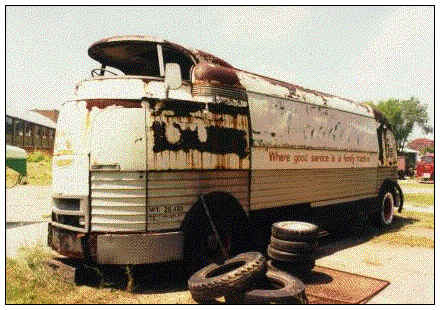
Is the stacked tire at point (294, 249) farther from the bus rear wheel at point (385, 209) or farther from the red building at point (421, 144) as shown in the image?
the red building at point (421, 144)

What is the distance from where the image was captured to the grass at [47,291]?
14.7ft

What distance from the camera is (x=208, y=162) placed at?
205 inches

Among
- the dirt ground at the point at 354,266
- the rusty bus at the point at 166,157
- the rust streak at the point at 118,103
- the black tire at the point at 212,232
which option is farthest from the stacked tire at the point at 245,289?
the rust streak at the point at 118,103

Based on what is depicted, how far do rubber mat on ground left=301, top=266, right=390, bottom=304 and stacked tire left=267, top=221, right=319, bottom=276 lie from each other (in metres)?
0.28

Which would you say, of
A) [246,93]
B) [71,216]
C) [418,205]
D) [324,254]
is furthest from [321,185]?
[418,205]

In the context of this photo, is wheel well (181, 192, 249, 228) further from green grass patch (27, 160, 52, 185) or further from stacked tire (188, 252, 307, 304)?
green grass patch (27, 160, 52, 185)

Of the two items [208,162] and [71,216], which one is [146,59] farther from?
[71,216]

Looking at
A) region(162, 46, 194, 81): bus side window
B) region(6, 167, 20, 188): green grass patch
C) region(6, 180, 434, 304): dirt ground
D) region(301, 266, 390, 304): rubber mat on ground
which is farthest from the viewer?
region(6, 167, 20, 188): green grass patch

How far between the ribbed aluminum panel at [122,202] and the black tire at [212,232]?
67 cm

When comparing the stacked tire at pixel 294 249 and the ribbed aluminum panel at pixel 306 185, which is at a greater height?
the ribbed aluminum panel at pixel 306 185

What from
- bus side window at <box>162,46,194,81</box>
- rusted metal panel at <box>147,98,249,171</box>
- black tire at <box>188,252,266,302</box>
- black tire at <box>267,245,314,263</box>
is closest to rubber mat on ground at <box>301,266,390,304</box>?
black tire at <box>267,245,314,263</box>

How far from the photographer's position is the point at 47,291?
470 cm

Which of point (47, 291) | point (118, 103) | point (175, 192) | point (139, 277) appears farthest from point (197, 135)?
point (47, 291)

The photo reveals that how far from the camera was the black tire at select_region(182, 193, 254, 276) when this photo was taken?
5066mm
